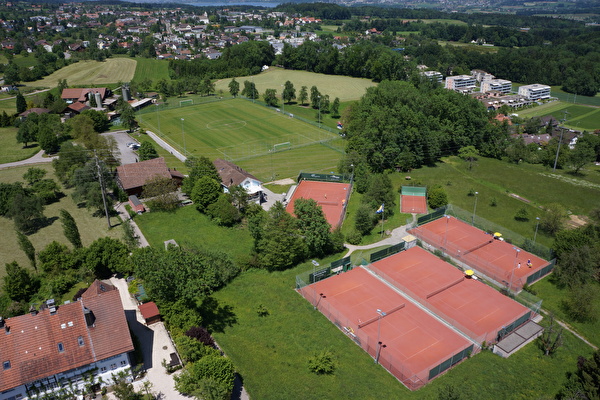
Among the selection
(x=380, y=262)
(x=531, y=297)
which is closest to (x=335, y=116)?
(x=380, y=262)

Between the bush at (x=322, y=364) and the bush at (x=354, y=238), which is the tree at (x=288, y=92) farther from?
the bush at (x=322, y=364)

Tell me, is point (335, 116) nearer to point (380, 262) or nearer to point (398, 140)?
point (398, 140)

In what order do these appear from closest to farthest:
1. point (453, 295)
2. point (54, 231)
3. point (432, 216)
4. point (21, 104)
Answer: point (453, 295) → point (54, 231) → point (432, 216) → point (21, 104)

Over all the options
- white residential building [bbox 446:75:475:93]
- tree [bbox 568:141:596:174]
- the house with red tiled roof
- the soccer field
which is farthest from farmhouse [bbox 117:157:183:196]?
white residential building [bbox 446:75:475:93]

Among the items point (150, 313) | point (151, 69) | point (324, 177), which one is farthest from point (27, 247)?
point (151, 69)

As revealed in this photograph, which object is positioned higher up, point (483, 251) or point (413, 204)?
point (413, 204)

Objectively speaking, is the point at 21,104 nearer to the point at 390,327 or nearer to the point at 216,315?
the point at 216,315
